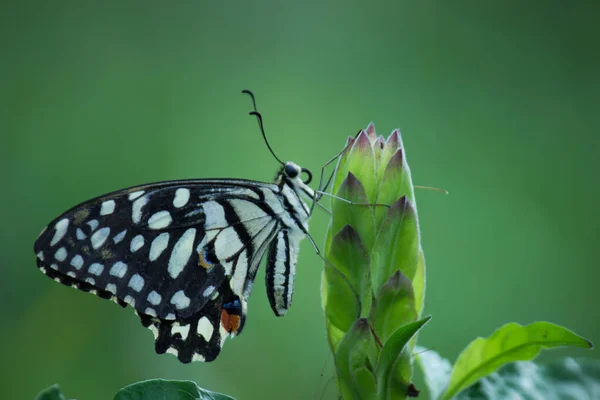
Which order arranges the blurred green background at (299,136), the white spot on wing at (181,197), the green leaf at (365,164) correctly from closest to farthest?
1. the green leaf at (365,164)
2. the white spot on wing at (181,197)
3. the blurred green background at (299,136)

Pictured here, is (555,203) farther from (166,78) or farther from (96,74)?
(96,74)

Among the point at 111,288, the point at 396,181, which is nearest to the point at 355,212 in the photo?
the point at 396,181

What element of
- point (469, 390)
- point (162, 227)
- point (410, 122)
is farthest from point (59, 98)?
point (469, 390)

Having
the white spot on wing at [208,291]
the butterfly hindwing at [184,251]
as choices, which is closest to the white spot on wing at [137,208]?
the butterfly hindwing at [184,251]

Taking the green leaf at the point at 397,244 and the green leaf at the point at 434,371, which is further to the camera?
the green leaf at the point at 434,371

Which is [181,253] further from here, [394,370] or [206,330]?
[394,370]

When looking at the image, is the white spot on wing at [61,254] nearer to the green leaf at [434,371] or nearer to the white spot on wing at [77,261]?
the white spot on wing at [77,261]

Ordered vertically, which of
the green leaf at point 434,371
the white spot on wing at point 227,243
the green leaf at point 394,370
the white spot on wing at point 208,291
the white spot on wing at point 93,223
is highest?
the white spot on wing at point 93,223
